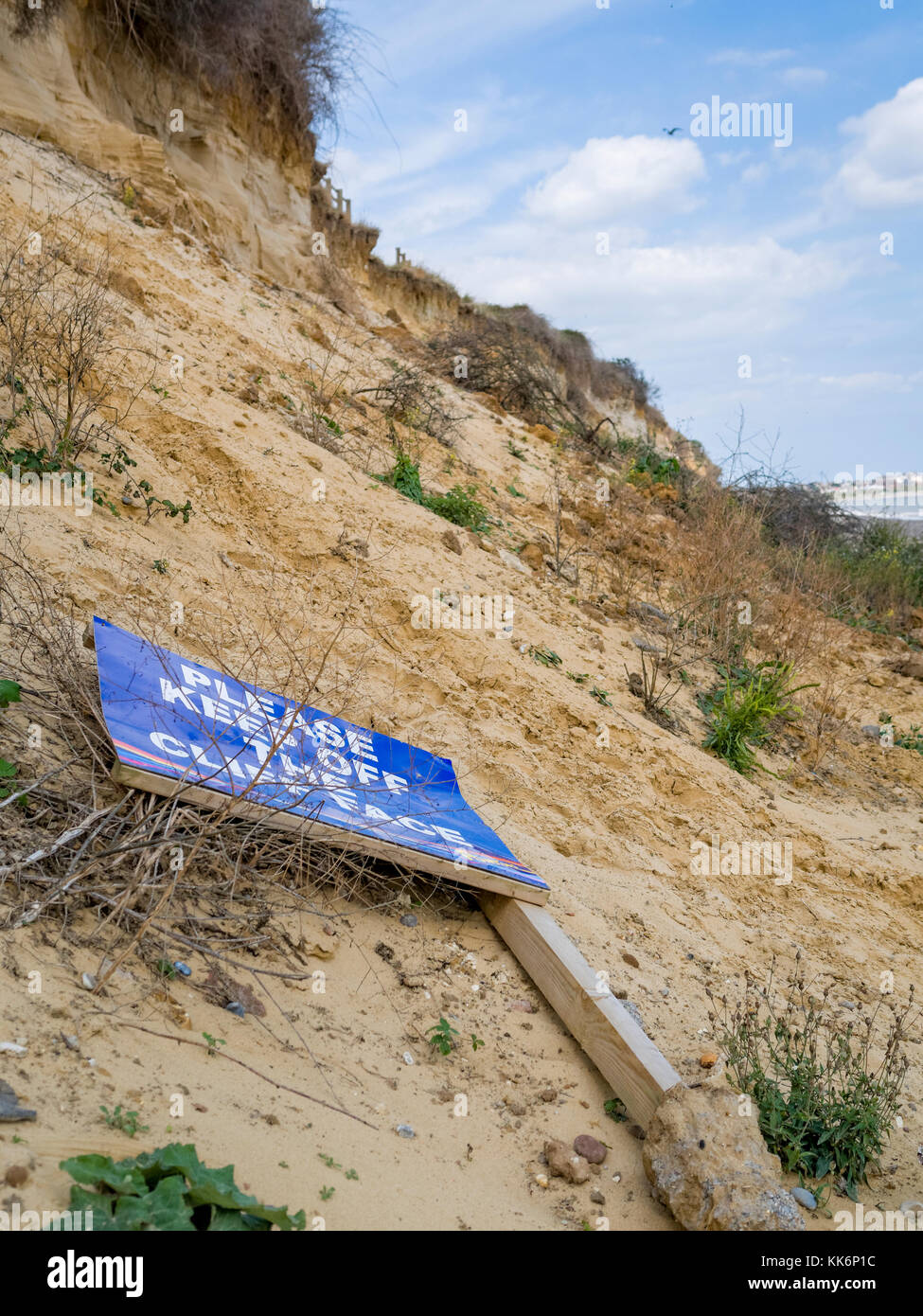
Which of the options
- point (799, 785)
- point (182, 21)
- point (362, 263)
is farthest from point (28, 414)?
point (362, 263)

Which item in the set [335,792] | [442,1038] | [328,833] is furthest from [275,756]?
[442,1038]

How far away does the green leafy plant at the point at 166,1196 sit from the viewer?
4.48ft

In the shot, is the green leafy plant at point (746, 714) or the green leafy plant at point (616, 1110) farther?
the green leafy plant at point (746, 714)

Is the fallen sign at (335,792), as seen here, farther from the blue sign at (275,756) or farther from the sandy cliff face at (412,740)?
the sandy cliff face at (412,740)

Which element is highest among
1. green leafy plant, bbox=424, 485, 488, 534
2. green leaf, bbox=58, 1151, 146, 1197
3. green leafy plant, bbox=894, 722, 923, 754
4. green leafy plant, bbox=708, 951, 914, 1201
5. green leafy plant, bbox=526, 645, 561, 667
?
green leafy plant, bbox=424, 485, 488, 534

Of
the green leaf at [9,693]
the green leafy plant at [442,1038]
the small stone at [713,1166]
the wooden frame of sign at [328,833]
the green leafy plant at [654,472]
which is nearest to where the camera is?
the small stone at [713,1166]

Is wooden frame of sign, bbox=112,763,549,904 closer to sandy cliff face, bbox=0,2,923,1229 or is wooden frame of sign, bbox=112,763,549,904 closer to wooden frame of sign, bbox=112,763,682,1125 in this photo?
wooden frame of sign, bbox=112,763,682,1125

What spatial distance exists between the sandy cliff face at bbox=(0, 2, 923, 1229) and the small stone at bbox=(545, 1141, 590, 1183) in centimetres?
3

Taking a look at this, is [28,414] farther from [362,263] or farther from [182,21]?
[362,263]

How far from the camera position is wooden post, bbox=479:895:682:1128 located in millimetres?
2266

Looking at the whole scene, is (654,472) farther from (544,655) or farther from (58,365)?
(58,365)

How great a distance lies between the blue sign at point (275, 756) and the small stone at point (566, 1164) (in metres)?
0.81
